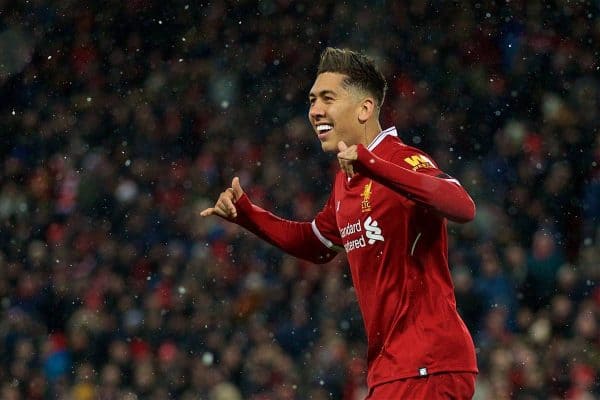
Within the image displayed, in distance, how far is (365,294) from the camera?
3.36 m

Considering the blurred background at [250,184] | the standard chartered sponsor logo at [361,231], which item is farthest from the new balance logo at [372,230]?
the blurred background at [250,184]

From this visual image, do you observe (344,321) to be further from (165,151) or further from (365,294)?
(365,294)

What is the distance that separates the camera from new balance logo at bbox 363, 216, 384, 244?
329 centimetres

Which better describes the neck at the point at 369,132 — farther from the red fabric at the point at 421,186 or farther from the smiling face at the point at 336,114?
the red fabric at the point at 421,186

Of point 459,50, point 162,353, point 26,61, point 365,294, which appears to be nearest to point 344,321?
point 162,353

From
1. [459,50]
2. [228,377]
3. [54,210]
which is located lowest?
[228,377]

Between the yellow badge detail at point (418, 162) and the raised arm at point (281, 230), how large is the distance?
2.56ft

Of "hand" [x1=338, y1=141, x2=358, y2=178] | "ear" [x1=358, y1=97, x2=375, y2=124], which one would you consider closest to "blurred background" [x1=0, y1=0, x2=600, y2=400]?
"ear" [x1=358, y1=97, x2=375, y2=124]

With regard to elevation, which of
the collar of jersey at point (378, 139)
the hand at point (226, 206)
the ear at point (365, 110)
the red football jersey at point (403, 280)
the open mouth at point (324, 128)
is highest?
the ear at point (365, 110)

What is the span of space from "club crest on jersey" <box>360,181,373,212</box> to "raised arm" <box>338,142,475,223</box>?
0.38 meters

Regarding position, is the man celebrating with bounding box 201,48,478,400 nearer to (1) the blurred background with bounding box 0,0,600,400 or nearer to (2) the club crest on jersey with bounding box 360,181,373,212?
(2) the club crest on jersey with bounding box 360,181,373,212

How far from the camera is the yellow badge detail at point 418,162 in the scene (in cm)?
316

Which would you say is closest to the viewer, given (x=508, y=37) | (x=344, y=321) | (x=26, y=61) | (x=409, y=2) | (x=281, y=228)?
(x=281, y=228)

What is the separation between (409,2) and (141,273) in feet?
11.6
